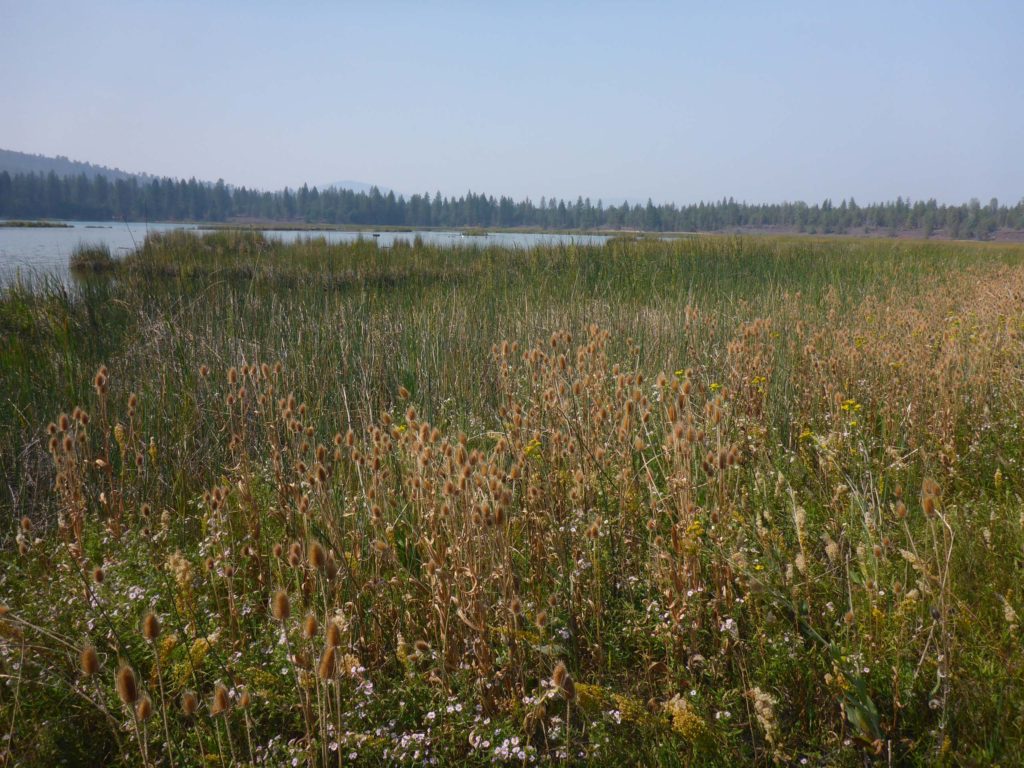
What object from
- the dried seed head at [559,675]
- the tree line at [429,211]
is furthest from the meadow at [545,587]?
the tree line at [429,211]

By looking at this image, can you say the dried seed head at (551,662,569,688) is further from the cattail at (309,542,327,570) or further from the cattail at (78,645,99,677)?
the cattail at (78,645,99,677)

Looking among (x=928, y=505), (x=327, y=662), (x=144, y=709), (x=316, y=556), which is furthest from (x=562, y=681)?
(x=928, y=505)

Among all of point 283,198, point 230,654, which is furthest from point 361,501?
point 283,198

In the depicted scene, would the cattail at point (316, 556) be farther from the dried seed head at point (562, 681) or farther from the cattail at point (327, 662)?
the dried seed head at point (562, 681)

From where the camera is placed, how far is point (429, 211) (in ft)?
367

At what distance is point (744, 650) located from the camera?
5.95 feet

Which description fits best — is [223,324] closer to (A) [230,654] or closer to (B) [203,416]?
(B) [203,416]

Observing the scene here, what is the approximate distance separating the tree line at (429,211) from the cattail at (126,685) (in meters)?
87.0

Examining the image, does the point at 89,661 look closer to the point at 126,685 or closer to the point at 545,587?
the point at 126,685

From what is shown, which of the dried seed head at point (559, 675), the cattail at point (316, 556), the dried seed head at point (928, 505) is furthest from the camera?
the dried seed head at point (928, 505)

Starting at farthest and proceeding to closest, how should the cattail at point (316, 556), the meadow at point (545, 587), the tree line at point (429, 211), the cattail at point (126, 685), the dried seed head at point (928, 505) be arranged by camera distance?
the tree line at point (429, 211) < the meadow at point (545, 587) < the dried seed head at point (928, 505) < the cattail at point (316, 556) < the cattail at point (126, 685)

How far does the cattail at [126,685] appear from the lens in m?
0.99

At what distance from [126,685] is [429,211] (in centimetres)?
11589

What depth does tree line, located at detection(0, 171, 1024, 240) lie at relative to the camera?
255ft
